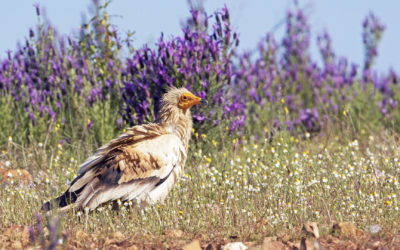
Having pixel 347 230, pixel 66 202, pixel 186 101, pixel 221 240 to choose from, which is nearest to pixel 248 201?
pixel 221 240

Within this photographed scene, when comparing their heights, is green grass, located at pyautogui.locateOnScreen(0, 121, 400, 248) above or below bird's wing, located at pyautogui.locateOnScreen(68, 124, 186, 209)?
below

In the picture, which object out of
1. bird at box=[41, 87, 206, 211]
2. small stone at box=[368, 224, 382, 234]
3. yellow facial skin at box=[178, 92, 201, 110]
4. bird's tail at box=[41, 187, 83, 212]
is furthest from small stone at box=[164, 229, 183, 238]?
yellow facial skin at box=[178, 92, 201, 110]

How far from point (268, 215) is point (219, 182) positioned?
54.2 inches

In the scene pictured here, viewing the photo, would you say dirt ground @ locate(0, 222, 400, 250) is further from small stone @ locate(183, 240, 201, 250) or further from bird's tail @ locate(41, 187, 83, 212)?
bird's tail @ locate(41, 187, 83, 212)

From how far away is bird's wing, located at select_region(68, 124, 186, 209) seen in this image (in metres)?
4.90

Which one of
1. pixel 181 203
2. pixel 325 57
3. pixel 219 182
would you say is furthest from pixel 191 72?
pixel 325 57

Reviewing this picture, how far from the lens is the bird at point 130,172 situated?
4.88m

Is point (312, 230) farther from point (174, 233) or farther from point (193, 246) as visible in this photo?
point (174, 233)

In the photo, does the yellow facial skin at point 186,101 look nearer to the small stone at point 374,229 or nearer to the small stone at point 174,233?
the small stone at point 174,233

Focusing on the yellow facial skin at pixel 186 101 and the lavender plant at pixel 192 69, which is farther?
the lavender plant at pixel 192 69

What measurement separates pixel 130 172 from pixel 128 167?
47 mm

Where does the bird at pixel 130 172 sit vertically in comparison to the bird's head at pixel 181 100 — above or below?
below

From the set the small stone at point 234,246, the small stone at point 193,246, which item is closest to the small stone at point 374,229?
the small stone at point 234,246

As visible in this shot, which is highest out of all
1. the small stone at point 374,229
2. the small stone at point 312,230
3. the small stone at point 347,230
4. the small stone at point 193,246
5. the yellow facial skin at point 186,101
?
the yellow facial skin at point 186,101
